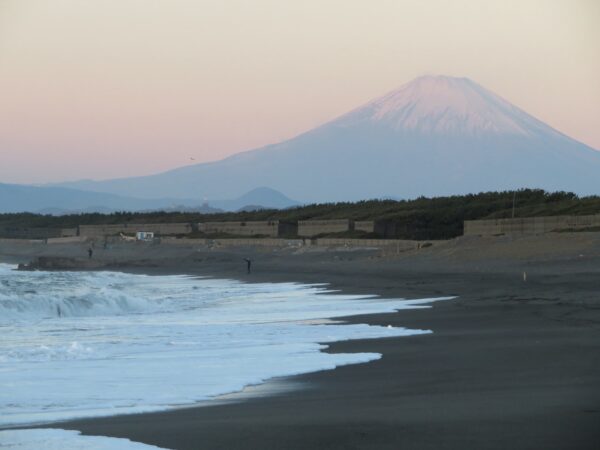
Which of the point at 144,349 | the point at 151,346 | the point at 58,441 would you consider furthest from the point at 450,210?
the point at 58,441

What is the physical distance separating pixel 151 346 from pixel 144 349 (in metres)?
0.45

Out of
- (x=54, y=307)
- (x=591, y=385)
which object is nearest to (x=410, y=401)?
(x=591, y=385)

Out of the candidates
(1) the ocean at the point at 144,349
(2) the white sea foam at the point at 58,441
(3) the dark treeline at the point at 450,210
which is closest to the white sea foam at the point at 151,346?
(1) the ocean at the point at 144,349

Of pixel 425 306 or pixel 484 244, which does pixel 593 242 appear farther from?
pixel 425 306

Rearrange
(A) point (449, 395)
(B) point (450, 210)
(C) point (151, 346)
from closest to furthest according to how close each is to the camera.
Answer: (A) point (449, 395), (C) point (151, 346), (B) point (450, 210)

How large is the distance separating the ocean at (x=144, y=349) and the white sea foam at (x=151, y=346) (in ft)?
0.05

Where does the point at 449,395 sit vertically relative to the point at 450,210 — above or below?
below

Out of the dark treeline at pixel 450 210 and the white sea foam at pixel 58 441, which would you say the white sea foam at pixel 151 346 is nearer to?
the white sea foam at pixel 58 441

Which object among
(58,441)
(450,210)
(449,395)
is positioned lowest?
(58,441)

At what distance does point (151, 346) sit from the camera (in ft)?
49.5

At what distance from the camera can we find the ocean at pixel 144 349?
31.8 feet

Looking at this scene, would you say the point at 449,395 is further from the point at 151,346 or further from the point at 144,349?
the point at 151,346

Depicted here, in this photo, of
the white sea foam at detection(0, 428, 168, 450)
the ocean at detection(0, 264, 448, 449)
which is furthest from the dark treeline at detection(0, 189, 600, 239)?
the white sea foam at detection(0, 428, 168, 450)

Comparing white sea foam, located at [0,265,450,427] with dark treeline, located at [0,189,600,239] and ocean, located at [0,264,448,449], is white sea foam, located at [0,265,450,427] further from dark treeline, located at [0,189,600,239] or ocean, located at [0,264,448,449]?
dark treeline, located at [0,189,600,239]
